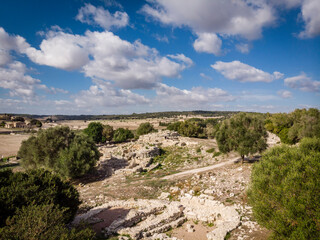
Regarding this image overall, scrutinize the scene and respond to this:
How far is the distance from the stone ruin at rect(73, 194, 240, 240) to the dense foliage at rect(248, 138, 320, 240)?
4.19 m

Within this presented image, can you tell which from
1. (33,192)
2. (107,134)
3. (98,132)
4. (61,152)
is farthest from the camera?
(107,134)

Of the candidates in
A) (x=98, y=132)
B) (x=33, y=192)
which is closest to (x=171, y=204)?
(x=33, y=192)

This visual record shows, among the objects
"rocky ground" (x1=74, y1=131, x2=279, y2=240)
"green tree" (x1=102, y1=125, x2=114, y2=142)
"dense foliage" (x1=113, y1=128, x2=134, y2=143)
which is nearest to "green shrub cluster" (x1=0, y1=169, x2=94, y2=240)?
"rocky ground" (x1=74, y1=131, x2=279, y2=240)

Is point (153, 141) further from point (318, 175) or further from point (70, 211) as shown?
point (318, 175)

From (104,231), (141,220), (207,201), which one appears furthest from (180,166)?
(104,231)

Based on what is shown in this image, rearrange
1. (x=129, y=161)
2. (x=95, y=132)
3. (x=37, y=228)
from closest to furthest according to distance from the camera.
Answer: (x=37, y=228), (x=129, y=161), (x=95, y=132)

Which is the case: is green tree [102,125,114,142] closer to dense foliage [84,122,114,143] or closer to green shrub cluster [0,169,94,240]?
dense foliage [84,122,114,143]

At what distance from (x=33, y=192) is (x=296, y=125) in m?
56.5

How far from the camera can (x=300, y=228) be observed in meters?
7.89

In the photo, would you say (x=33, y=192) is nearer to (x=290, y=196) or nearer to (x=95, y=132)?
(x=290, y=196)

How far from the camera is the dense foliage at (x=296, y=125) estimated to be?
41.1 meters

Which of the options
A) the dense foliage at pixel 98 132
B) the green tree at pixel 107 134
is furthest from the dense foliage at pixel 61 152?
the green tree at pixel 107 134

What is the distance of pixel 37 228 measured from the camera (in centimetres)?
812

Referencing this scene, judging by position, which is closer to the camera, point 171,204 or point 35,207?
point 35,207
